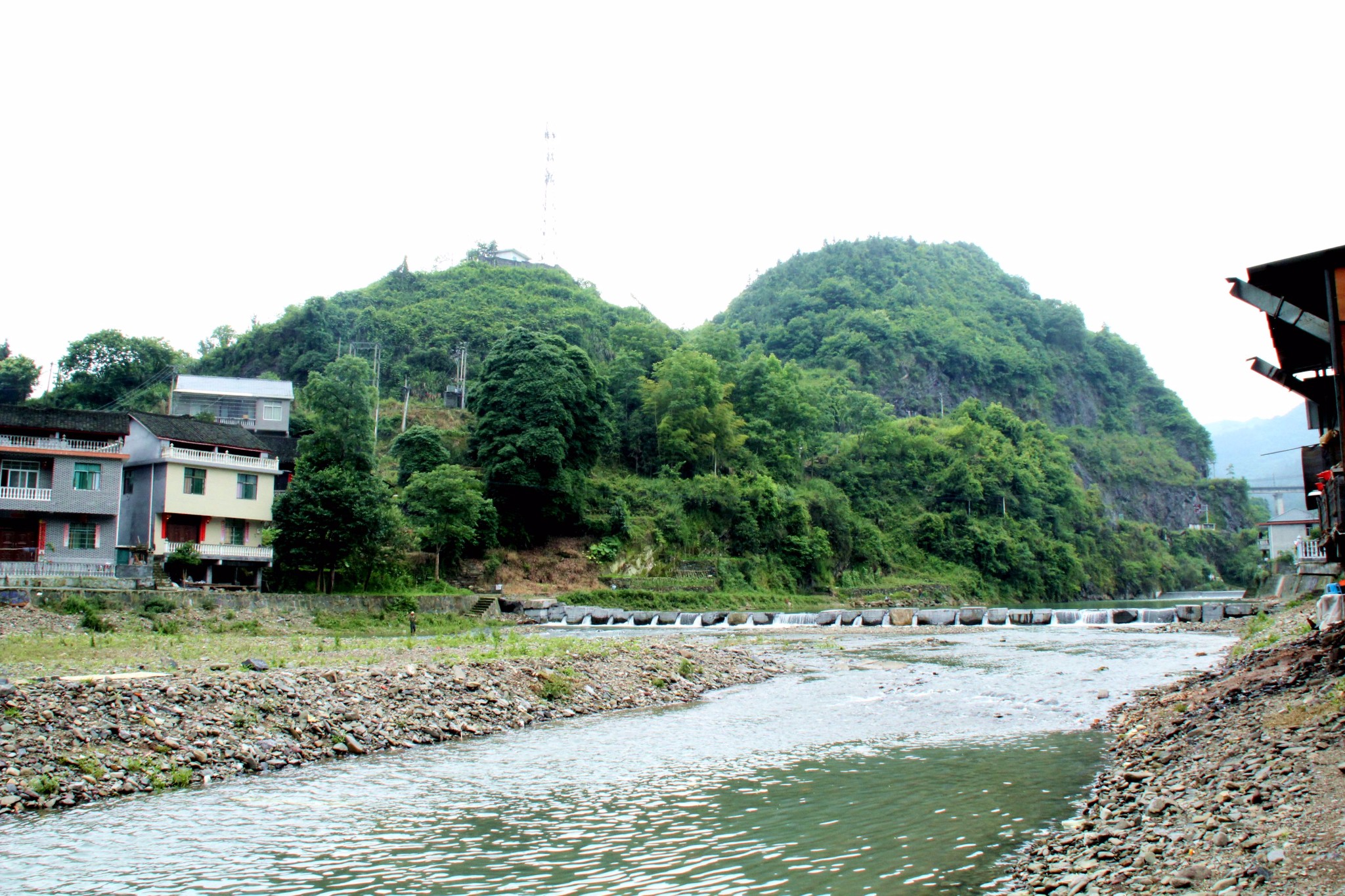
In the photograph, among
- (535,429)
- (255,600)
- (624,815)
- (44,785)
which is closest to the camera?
(624,815)

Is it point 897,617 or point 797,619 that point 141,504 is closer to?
point 797,619

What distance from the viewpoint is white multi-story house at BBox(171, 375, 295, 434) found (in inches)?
2258

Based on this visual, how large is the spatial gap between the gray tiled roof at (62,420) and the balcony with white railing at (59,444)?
371mm

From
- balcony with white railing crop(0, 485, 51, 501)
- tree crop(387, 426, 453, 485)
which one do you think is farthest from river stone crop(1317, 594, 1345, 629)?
tree crop(387, 426, 453, 485)

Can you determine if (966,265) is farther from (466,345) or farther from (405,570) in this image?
(405,570)

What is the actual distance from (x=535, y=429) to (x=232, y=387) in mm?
21196

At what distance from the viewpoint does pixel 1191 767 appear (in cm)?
1066

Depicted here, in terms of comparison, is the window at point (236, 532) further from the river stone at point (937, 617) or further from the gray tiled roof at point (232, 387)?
the river stone at point (937, 617)

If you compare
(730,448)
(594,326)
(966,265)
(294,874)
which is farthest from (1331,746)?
(966,265)

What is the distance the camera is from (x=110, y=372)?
6525 cm

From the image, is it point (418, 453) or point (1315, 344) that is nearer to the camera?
point (1315, 344)

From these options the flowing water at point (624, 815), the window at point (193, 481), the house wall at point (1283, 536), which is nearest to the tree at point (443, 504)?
the window at point (193, 481)

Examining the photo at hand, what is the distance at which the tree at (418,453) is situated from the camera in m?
51.7

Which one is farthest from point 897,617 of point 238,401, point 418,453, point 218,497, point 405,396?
point 238,401
